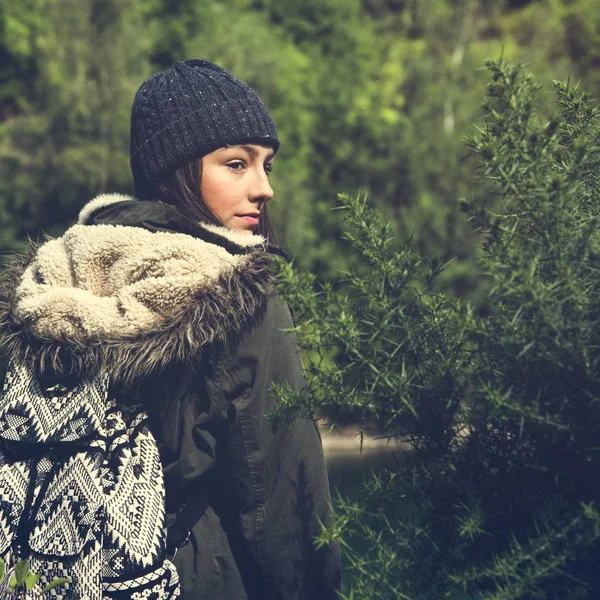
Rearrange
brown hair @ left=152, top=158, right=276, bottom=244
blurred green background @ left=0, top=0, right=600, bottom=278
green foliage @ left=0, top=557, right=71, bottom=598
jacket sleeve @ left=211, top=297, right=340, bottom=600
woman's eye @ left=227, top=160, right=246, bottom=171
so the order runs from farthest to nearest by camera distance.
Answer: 1. blurred green background @ left=0, top=0, right=600, bottom=278
2. woman's eye @ left=227, top=160, right=246, bottom=171
3. brown hair @ left=152, top=158, right=276, bottom=244
4. jacket sleeve @ left=211, top=297, right=340, bottom=600
5. green foliage @ left=0, top=557, right=71, bottom=598

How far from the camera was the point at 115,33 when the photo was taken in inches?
575

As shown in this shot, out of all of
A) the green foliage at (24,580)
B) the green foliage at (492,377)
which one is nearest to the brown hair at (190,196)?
the green foliage at (492,377)

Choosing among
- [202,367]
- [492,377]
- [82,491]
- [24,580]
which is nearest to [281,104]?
[202,367]

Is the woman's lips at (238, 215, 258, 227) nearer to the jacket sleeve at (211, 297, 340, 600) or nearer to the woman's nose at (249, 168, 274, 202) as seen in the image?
the woman's nose at (249, 168, 274, 202)

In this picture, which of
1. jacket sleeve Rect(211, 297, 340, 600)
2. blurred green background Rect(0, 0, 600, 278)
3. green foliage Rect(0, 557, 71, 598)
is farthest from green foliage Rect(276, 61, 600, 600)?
blurred green background Rect(0, 0, 600, 278)

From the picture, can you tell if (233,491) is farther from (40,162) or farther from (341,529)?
(40,162)

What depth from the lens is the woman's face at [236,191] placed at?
2.49 m

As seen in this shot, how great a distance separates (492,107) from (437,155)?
554 inches

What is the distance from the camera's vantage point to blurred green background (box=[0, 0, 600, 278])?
14.1m

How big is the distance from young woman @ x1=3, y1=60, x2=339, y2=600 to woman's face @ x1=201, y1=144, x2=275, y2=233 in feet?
0.55

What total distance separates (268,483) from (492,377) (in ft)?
2.21

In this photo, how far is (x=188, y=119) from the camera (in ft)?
8.37

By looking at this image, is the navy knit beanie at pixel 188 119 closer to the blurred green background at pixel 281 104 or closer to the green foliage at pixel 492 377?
the green foliage at pixel 492 377

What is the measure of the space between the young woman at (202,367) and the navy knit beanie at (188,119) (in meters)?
0.31
